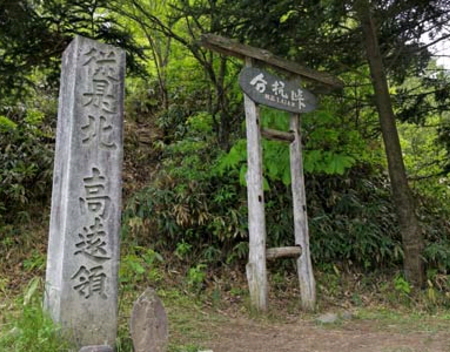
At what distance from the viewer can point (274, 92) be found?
5805mm

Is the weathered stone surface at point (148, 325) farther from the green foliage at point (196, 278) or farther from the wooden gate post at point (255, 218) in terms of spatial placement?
the green foliage at point (196, 278)

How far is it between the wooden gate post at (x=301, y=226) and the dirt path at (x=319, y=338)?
0.56 metres

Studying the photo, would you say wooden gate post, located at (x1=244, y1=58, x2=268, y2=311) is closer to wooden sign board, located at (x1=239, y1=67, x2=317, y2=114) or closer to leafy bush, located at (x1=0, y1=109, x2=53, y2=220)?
wooden sign board, located at (x1=239, y1=67, x2=317, y2=114)

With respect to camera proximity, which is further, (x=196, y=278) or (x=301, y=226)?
(x=196, y=278)

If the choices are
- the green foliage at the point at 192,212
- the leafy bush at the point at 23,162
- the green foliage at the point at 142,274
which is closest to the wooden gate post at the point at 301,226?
the green foliage at the point at 192,212

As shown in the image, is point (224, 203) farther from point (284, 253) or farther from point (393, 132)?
point (393, 132)

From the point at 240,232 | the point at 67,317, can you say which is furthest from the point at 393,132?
the point at 67,317

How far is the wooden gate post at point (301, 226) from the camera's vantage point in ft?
18.7

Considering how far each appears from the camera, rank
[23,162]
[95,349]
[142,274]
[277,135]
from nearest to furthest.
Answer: [95,349], [277,135], [142,274], [23,162]

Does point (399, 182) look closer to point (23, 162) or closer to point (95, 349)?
point (95, 349)

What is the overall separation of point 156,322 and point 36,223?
5.02m

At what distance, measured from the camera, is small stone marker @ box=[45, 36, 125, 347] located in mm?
3631

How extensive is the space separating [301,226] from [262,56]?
7.58 ft

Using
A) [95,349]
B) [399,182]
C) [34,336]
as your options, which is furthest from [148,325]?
[399,182]
